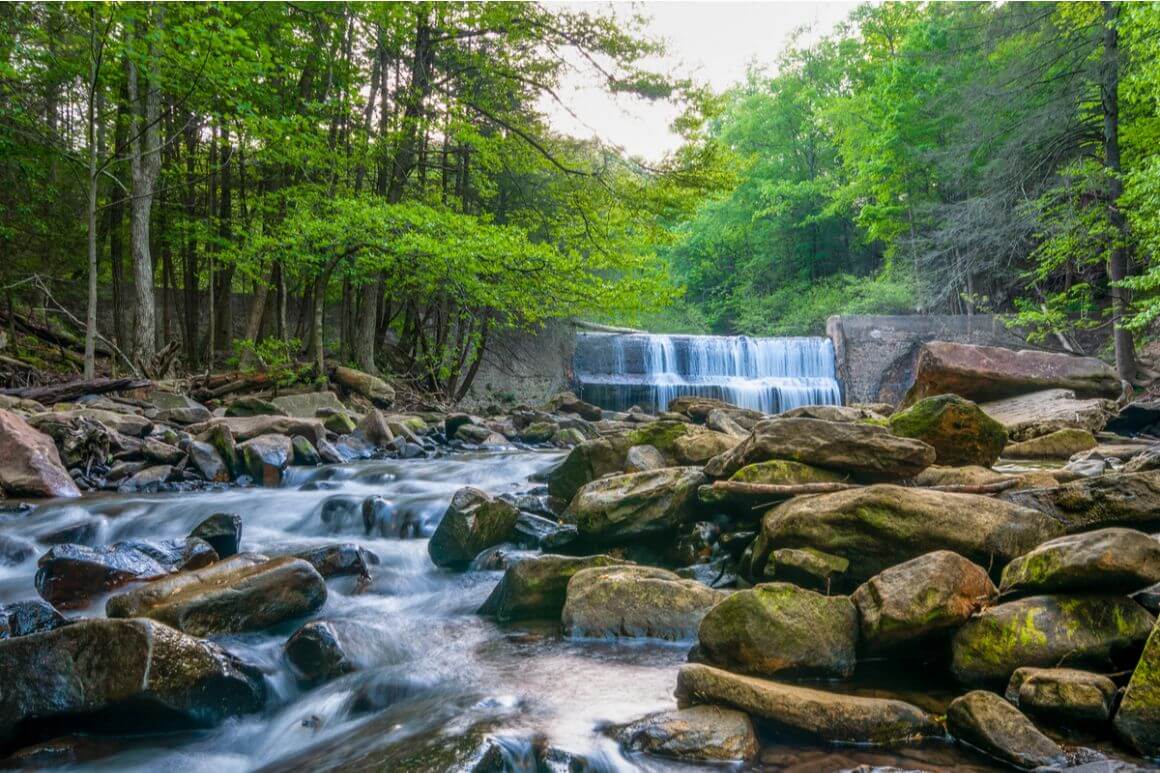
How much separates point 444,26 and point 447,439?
784 cm

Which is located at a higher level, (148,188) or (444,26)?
(444,26)

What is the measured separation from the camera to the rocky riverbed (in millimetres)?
2393

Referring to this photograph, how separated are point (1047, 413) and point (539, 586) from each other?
8.17m

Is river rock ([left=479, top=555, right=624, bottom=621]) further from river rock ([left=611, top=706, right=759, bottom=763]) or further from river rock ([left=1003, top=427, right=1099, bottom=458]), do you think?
river rock ([left=1003, top=427, right=1099, bottom=458])

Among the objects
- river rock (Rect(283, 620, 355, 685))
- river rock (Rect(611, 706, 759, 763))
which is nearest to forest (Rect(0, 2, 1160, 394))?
river rock (Rect(283, 620, 355, 685))

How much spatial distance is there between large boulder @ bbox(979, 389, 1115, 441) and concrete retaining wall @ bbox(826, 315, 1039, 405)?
24.5 feet

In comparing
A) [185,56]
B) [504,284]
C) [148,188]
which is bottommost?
[504,284]

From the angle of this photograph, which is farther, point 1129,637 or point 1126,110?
point 1126,110

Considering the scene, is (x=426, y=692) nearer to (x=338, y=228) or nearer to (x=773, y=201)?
(x=338, y=228)

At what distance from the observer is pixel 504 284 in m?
12.0

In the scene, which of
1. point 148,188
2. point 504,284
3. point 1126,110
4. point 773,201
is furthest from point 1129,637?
point 773,201

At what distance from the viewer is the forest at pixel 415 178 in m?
10.4

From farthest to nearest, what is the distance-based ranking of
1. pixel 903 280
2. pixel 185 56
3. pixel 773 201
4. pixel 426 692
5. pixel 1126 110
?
pixel 773 201 → pixel 903 280 → pixel 1126 110 → pixel 185 56 → pixel 426 692

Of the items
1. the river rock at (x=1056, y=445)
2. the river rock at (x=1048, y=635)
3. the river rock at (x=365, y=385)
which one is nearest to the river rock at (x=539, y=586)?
the river rock at (x=1048, y=635)
